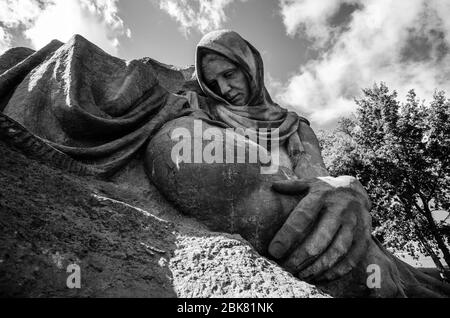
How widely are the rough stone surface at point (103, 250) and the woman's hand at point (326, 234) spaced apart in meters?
0.27

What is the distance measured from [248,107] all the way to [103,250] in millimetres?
2130

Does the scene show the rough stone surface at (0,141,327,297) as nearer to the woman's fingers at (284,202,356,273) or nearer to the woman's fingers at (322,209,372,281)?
the woman's fingers at (284,202,356,273)

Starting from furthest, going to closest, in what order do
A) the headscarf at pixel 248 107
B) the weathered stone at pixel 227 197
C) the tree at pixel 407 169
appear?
1. the tree at pixel 407 169
2. the headscarf at pixel 248 107
3. the weathered stone at pixel 227 197

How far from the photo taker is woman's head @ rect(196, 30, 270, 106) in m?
3.01

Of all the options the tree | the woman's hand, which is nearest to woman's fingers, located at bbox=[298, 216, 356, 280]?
the woman's hand

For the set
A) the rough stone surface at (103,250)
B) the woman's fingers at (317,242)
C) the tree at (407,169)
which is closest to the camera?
the rough stone surface at (103,250)

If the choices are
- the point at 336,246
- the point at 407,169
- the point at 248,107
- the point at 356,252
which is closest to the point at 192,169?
the point at 336,246

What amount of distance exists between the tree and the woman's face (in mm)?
9315

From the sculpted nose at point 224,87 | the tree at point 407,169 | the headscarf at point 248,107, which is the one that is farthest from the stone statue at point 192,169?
the tree at point 407,169

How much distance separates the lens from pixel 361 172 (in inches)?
454

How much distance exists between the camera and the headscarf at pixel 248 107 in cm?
294

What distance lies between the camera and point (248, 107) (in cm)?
311

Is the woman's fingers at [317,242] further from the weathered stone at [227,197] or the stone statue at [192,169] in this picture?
the weathered stone at [227,197]
